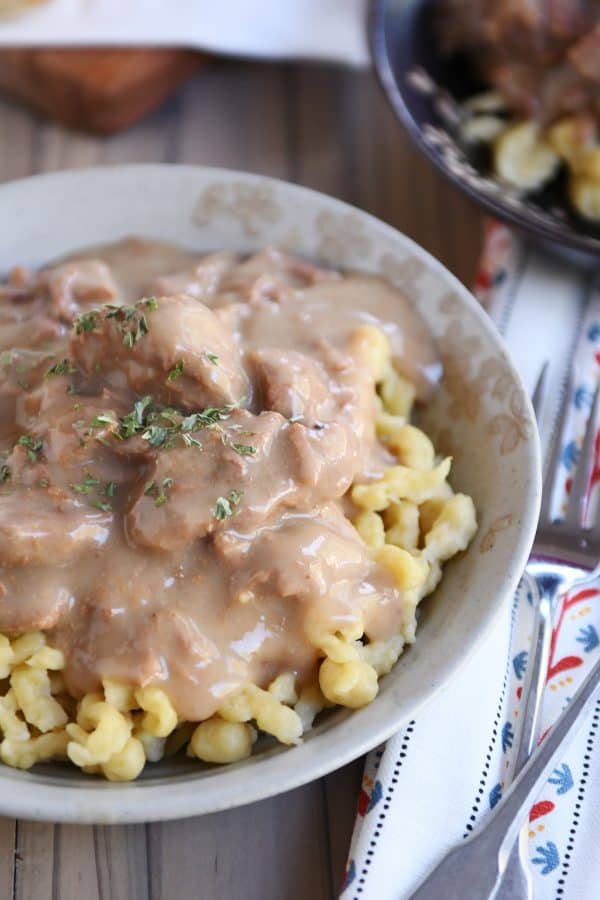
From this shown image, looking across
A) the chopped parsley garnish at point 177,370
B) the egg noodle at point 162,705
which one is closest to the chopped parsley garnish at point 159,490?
the chopped parsley garnish at point 177,370

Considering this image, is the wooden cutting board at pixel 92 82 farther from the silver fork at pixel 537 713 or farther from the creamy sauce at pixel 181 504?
the silver fork at pixel 537 713

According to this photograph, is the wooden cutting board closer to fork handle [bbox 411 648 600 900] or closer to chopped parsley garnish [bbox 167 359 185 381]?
chopped parsley garnish [bbox 167 359 185 381]

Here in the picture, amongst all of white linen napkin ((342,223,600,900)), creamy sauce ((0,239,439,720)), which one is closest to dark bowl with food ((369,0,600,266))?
white linen napkin ((342,223,600,900))

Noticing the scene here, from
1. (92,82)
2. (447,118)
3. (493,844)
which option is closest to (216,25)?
(92,82)

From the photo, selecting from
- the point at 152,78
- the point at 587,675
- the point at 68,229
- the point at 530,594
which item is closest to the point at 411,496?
the point at 530,594

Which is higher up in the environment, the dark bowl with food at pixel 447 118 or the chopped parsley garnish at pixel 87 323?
the dark bowl with food at pixel 447 118

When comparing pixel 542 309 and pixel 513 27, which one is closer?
pixel 542 309

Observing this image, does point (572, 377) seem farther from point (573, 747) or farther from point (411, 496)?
point (573, 747)
